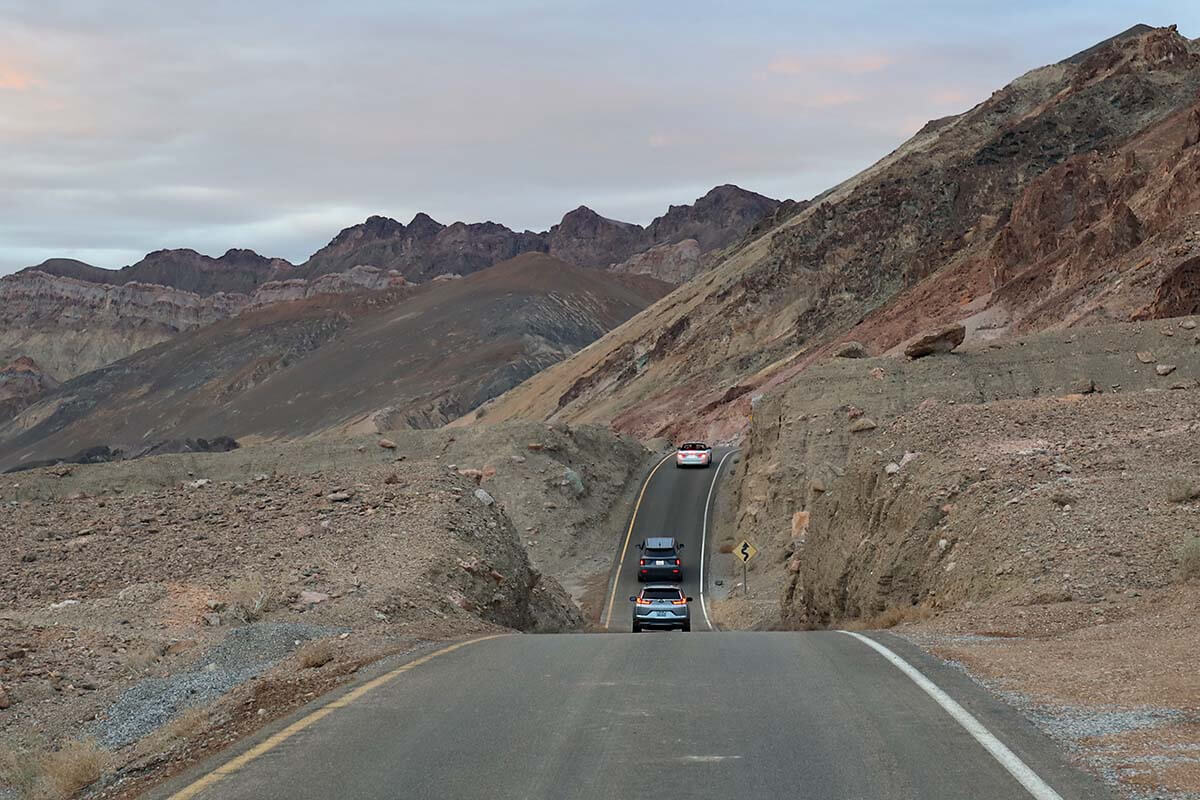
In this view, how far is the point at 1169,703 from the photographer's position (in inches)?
350

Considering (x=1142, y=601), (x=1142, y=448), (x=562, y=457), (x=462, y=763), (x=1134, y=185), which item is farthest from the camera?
(x=1134, y=185)

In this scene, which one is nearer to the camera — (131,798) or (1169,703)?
(131,798)

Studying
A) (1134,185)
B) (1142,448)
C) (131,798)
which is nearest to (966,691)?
(131,798)

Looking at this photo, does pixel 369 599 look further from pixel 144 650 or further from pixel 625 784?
pixel 625 784

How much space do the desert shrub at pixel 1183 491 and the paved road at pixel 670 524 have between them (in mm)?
23552

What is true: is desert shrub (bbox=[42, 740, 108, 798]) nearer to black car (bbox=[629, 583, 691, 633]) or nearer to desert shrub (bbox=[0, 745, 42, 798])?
desert shrub (bbox=[0, 745, 42, 798])

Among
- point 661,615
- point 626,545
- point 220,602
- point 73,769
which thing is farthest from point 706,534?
point 73,769

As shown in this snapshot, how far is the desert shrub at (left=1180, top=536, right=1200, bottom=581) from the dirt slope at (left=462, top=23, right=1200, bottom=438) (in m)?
45.4

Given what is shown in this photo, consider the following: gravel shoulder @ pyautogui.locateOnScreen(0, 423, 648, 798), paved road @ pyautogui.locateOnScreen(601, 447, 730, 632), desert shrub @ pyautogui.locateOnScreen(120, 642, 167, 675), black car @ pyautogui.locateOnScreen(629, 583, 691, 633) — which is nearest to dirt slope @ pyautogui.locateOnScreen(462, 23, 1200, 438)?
paved road @ pyautogui.locateOnScreen(601, 447, 730, 632)

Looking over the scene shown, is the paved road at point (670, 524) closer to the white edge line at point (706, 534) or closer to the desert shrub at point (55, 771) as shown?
the white edge line at point (706, 534)

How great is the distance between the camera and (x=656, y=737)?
8.55 metres

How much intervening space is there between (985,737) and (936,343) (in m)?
43.6

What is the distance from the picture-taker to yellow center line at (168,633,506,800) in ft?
24.9

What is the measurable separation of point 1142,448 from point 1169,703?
37.9 ft
